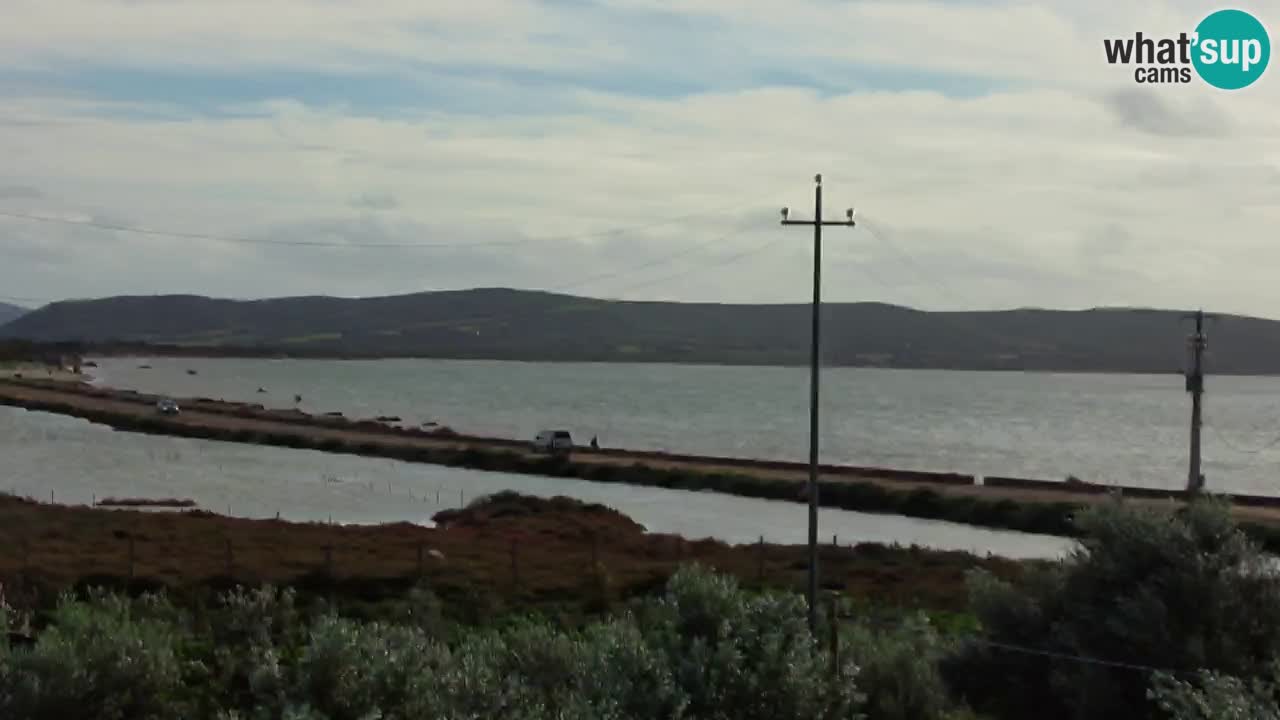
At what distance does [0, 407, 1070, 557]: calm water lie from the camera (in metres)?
62.8

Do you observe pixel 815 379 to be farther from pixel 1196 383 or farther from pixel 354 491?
pixel 354 491

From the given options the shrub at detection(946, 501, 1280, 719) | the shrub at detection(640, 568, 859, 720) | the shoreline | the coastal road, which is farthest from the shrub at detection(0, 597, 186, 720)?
the coastal road

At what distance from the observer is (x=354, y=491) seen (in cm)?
7562

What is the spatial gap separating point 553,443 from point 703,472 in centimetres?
1431

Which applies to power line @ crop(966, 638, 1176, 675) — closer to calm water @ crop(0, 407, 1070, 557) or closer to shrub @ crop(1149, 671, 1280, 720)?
shrub @ crop(1149, 671, 1280, 720)

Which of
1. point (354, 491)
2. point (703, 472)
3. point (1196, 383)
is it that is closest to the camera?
point (1196, 383)

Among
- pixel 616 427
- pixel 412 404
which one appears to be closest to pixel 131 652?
pixel 616 427

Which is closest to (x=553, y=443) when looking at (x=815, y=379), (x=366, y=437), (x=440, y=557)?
(x=366, y=437)

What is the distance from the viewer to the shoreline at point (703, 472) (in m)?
66.9

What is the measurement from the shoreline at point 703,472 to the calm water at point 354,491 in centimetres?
180

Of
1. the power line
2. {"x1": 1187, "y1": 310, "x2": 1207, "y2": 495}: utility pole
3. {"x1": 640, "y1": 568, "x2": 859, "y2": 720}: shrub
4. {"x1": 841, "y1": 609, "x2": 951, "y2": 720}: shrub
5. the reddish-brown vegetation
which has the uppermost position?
{"x1": 1187, "y1": 310, "x2": 1207, "y2": 495}: utility pole

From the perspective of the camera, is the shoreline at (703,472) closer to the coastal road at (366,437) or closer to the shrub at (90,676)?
the coastal road at (366,437)

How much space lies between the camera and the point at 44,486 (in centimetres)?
7175

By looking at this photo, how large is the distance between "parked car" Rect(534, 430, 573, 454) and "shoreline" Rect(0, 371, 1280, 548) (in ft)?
3.44
